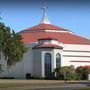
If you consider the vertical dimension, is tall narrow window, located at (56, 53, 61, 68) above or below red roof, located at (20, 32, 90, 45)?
below

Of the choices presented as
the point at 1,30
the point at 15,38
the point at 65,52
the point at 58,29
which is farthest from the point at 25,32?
the point at 1,30

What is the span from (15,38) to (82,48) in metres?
19.7

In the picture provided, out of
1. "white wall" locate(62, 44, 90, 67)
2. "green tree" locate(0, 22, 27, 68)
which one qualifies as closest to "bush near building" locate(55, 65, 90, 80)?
"white wall" locate(62, 44, 90, 67)

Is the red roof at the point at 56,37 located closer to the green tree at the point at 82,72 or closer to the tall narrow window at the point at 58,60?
the tall narrow window at the point at 58,60

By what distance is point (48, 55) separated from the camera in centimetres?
8506

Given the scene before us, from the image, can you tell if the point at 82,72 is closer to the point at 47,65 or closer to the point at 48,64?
the point at 48,64

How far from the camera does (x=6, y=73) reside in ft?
293

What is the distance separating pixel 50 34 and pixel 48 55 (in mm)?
16240

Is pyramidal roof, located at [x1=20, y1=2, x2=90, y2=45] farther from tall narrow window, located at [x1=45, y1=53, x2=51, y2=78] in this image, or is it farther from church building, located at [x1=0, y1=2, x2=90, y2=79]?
tall narrow window, located at [x1=45, y1=53, x2=51, y2=78]

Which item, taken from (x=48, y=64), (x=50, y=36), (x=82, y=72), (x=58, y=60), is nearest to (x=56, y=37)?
(x=50, y=36)

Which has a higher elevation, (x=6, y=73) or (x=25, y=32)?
(x=25, y=32)

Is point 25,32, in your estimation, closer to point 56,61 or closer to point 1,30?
point 56,61

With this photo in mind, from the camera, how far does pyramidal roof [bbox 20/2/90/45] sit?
9650 cm

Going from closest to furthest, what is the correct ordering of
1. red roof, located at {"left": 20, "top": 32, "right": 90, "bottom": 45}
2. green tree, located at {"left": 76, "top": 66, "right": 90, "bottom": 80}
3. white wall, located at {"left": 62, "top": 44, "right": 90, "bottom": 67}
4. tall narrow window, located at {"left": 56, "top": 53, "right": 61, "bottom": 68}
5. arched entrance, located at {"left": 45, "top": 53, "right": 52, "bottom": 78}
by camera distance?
1. green tree, located at {"left": 76, "top": 66, "right": 90, "bottom": 80}
2. arched entrance, located at {"left": 45, "top": 53, "right": 52, "bottom": 78}
3. tall narrow window, located at {"left": 56, "top": 53, "right": 61, "bottom": 68}
4. white wall, located at {"left": 62, "top": 44, "right": 90, "bottom": 67}
5. red roof, located at {"left": 20, "top": 32, "right": 90, "bottom": 45}
